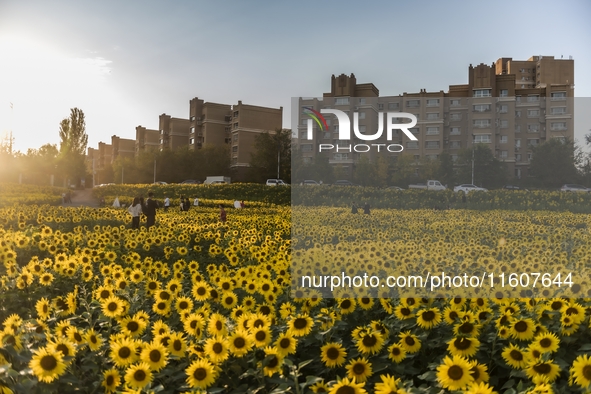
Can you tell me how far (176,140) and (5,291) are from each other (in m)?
81.0

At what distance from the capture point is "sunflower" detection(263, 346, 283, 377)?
2.69 metres

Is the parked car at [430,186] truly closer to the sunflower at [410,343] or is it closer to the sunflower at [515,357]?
the sunflower at [410,343]

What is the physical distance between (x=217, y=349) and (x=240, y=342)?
0.13 meters

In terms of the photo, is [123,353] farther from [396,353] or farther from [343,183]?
[343,183]

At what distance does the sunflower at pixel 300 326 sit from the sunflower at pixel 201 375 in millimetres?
644

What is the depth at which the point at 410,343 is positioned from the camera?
121 inches

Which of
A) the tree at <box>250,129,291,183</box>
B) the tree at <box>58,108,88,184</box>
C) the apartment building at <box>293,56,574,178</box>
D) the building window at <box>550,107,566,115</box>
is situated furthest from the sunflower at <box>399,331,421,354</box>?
the tree at <box>58,108,88,184</box>

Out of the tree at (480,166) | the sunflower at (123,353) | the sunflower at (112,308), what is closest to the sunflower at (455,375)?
the sunflower at (123,353)

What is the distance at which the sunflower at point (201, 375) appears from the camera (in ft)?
8.49

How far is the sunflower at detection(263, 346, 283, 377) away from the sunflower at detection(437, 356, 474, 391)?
2.79 feet

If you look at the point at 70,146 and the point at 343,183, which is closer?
the point at 343,183

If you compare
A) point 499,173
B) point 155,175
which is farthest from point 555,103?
point 155,175

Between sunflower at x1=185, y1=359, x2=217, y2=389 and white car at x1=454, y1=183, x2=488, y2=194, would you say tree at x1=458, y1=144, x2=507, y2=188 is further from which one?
sunflower at x1=185, y1=359, x2=217, y2=389

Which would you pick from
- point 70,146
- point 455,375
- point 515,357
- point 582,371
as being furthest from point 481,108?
point 70,146
